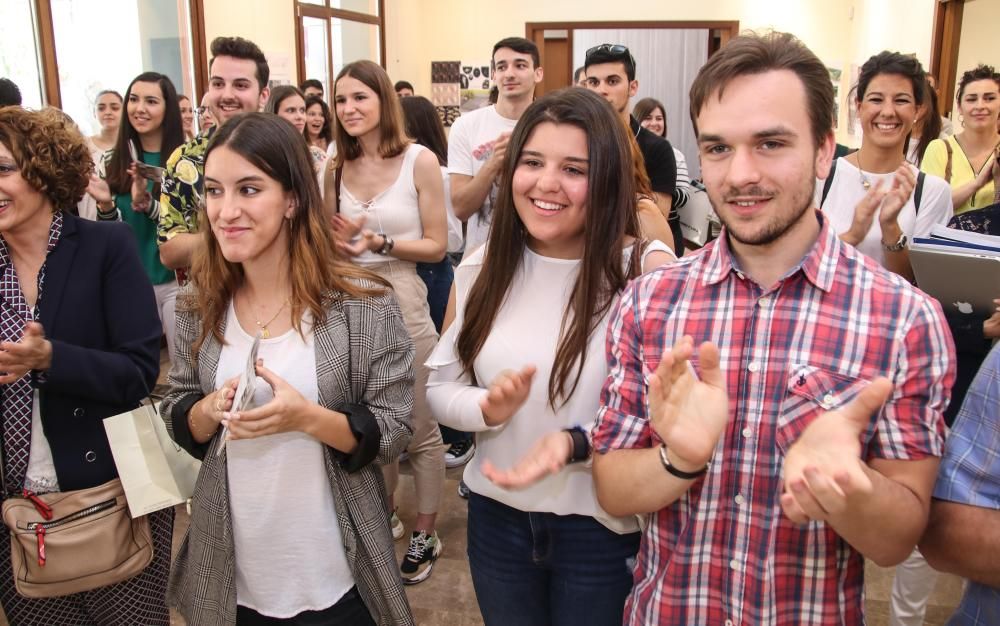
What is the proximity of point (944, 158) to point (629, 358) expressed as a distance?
8.91 ft

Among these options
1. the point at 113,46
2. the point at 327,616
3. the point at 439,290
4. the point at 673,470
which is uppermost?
the point at 113,46

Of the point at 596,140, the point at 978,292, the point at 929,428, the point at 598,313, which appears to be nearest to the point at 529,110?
the point at 596,140

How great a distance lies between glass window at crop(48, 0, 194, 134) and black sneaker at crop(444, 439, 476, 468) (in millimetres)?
3486

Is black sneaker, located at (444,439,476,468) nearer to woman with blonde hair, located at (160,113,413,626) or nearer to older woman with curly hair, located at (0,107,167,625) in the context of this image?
older woman with curly hair, located at (0,107,167,625)

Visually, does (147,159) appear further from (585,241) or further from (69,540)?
(585,241)

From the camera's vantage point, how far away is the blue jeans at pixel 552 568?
56.3 inches

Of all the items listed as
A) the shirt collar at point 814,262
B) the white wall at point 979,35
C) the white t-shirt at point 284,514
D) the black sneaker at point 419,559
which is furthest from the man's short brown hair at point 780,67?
the white wall at point 979,35

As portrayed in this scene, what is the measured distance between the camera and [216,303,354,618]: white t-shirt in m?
1.55

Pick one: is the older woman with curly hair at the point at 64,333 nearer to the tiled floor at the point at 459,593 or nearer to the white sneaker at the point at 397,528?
the tiled floor at the point at 459,593

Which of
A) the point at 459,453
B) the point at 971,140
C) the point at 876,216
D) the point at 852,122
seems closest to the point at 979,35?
the point at 852,122

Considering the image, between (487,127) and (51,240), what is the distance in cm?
183

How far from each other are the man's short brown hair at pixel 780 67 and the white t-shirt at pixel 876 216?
114 cm

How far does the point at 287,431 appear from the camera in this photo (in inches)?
58.2

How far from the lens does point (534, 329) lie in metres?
1.50
